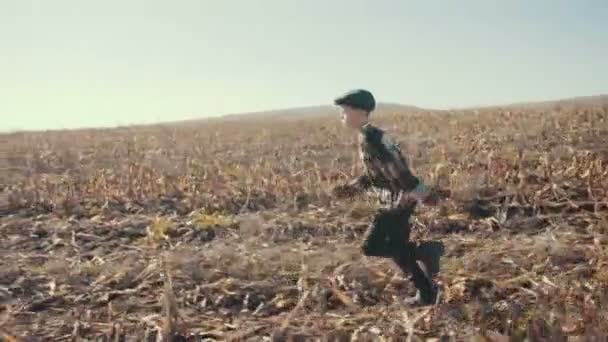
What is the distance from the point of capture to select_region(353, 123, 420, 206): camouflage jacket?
460cm

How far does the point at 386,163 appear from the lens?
183 inches

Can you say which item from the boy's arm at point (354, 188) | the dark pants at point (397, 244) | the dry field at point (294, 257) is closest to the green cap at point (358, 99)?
the boy's arm at point (354, 188)

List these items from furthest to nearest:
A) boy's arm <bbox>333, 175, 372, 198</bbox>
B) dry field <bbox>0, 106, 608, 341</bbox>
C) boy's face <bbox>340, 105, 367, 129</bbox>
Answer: boy's arm <bbox>333, 175, 372, 198</bbox> → boy's face <bbox>340, 105, 367, 129</bbox> → dry field <bbox>0, 106, 608, 341</bbox>

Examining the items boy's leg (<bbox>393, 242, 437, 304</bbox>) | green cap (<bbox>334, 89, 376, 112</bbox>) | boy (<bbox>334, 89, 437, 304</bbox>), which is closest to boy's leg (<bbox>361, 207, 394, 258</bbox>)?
boy (<bbox>334, 89, 437, 304</bbox>)

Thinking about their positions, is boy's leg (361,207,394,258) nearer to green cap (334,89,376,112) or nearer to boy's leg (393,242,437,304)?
boy's leg (393,242,437,304)

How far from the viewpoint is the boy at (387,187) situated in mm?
4613

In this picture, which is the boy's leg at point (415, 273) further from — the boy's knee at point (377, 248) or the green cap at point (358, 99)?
the green cap at point (358, 99)

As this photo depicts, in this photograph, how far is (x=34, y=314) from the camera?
503cm

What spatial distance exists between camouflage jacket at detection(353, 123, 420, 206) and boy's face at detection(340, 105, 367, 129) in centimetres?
5

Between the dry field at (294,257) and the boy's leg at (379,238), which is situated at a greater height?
the boy's leg at (379,238)

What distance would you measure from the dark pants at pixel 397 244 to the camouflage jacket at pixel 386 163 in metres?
0.13

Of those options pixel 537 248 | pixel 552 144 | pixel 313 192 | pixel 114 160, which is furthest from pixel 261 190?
pixel 114 160

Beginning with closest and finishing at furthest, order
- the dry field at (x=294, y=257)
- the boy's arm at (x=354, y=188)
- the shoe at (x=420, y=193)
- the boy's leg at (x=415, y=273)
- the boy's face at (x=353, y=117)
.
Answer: the dry field at (x=294, y=257)
the shoe at (x=420, y=193)
the boy's face at (x=353, y=117)
the boy's leg at (x=415, y=273)
the boy's arm at (x=354, y=188)

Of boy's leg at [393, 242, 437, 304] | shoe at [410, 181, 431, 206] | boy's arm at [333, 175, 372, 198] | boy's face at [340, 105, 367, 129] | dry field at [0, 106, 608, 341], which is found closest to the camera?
dry field at [0, 106, 608, 341]
